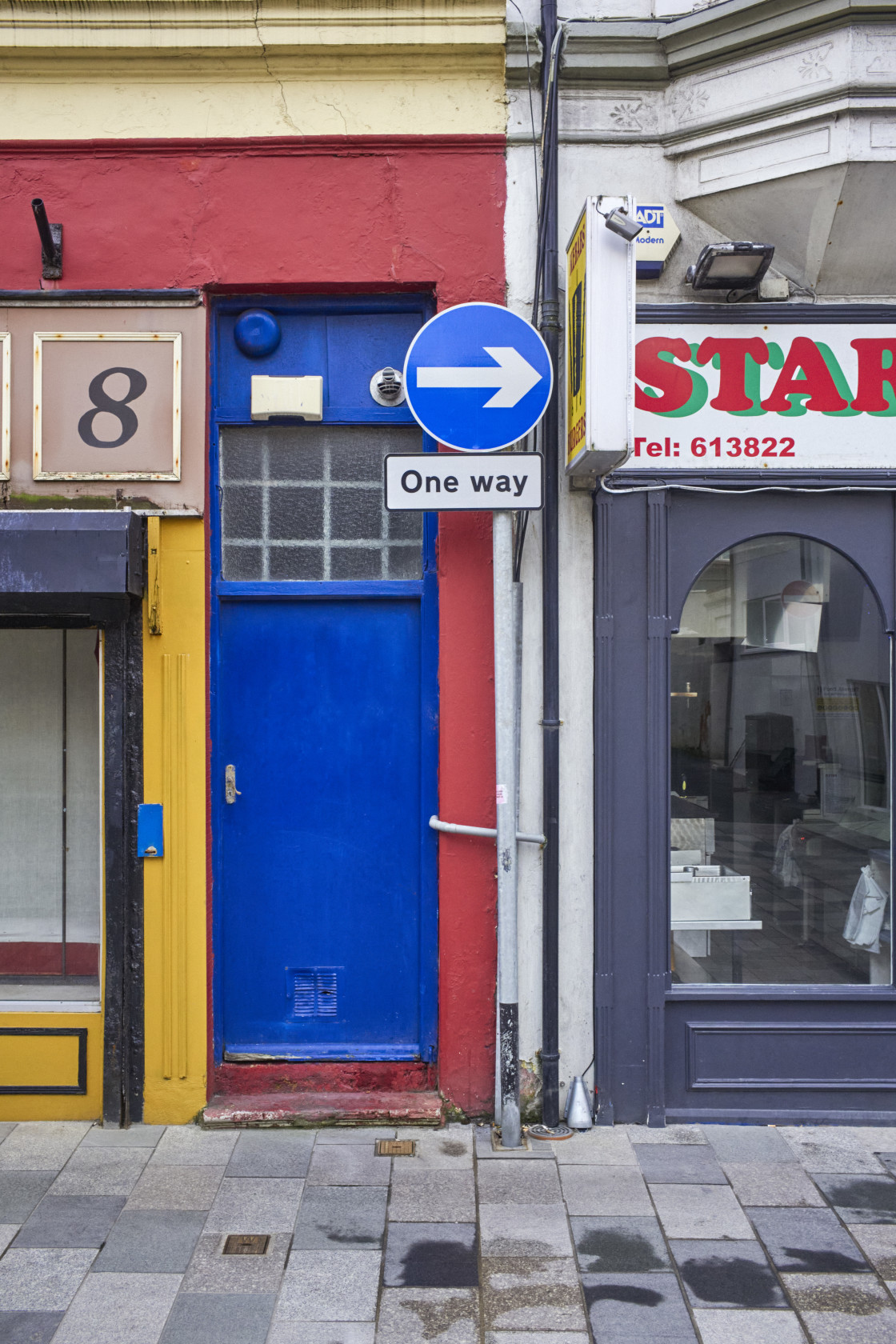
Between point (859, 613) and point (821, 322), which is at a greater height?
point (821, 322)

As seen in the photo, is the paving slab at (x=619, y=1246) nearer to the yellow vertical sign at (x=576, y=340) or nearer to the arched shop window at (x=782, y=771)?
the arched shop window at (x=782, y=771)

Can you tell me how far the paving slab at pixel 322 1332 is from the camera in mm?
3127

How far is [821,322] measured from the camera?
4.81 metres

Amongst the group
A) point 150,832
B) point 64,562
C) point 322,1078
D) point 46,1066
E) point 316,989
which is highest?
point 64,562

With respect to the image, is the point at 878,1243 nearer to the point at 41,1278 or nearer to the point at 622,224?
the point at 41,1278

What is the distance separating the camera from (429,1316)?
3.25m

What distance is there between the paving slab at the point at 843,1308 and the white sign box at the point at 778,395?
3.33m

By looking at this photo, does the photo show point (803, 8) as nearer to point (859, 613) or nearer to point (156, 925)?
point (859, 613)

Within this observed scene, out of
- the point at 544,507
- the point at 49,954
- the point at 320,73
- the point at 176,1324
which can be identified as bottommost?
the point at 176,1324

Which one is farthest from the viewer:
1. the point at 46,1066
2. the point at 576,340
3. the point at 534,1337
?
the point at 46,1066

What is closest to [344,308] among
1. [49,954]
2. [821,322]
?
[821,322]

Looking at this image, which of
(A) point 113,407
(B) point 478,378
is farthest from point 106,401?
(B) point 478,378

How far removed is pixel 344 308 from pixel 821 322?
90.3 inches

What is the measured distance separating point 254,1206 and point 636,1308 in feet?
4.96
